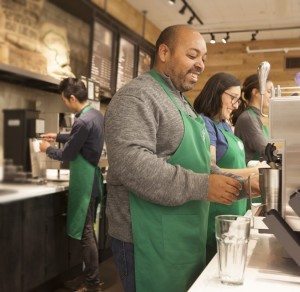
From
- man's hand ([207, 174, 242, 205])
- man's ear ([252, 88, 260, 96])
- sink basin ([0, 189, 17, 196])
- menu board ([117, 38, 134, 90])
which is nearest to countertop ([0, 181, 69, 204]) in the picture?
sink basin ([0, 189, 17, 196])

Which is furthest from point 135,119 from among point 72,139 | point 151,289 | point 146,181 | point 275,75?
point 275,75

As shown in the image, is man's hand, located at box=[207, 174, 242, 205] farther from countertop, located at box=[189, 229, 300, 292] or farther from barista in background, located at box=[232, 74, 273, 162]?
barista in background, located at box=[232, 74, 273, 162]

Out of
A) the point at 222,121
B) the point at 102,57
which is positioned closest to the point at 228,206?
the point at 222,121

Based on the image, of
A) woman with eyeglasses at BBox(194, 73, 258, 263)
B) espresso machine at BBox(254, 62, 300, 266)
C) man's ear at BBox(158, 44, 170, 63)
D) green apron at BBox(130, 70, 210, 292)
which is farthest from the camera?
woman with eyeglasses at BBox(194, 73, 258, 263)

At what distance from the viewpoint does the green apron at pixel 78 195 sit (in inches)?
128

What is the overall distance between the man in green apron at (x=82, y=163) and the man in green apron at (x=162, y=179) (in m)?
1.80

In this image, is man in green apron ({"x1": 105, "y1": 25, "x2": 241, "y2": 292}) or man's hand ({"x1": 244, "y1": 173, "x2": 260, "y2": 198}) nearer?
man in green apron ({"x1": 105, "y1": 25, "x2": 241, "y2": 292})

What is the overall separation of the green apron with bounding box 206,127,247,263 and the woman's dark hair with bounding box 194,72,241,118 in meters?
0.11

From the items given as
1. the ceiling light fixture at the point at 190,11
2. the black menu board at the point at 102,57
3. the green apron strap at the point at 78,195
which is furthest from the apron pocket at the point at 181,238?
the ceiling light fixture at the point at 190,11

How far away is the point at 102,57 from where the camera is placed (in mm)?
4699

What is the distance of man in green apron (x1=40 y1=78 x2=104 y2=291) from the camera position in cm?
323

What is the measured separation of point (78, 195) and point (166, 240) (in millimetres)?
1988

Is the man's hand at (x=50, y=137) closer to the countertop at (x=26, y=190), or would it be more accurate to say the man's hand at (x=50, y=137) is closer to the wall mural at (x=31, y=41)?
the countertop at (x=26, y=190)

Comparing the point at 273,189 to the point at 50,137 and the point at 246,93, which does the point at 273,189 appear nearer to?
the point at 246,93
